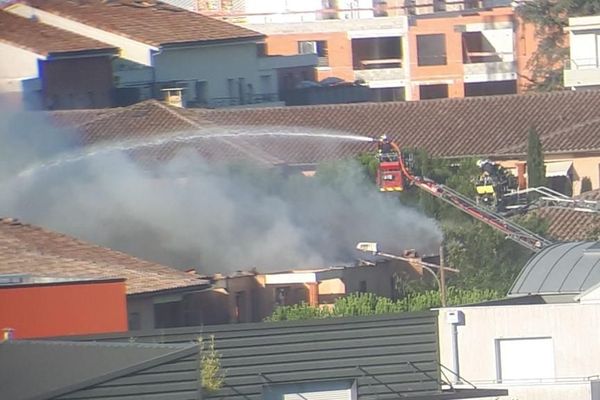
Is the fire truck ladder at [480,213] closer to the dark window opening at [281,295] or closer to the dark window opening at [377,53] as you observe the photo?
the dark window opening at [281,295]

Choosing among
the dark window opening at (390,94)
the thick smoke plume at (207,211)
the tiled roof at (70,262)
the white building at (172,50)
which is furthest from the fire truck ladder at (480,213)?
the dark window opening at (390,94)

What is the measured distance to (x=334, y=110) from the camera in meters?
58.5

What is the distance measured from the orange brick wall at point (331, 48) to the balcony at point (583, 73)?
1301 cm

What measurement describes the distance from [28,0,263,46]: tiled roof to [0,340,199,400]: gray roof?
1552 inches

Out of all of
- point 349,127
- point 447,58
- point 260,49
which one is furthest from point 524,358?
point 447,58

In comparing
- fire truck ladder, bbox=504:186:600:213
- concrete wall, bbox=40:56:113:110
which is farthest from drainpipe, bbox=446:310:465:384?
concrete wall, bbox=40:56:113:110

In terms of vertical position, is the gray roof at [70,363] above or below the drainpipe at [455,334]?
above

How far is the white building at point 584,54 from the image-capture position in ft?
225

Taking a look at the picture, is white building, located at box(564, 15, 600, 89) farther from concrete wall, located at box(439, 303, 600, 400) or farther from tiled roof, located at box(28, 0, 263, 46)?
concrete wall, located at box(439, 303, 600, 400)

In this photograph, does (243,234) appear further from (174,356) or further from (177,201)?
(174,356)

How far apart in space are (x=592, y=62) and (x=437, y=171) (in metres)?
24.4

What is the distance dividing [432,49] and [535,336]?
186 ft

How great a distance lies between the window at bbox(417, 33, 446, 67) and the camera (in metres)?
81.7

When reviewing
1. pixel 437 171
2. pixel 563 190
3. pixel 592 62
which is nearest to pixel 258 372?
pixel 437 171
